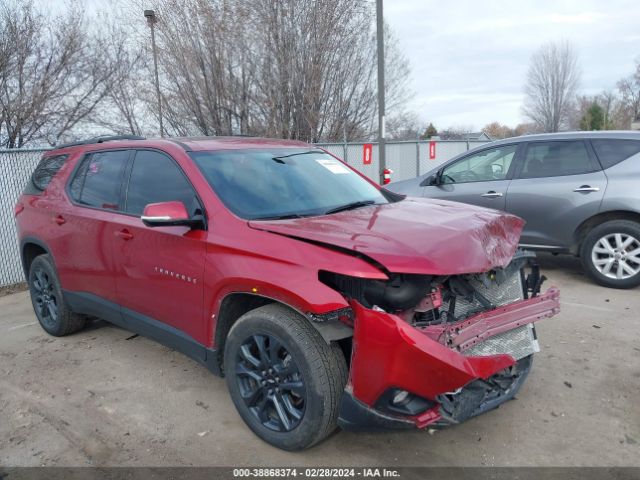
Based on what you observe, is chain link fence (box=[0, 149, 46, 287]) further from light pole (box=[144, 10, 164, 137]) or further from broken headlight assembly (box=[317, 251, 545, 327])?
broken headlight assembly (box=[317, 251, 545, 327])

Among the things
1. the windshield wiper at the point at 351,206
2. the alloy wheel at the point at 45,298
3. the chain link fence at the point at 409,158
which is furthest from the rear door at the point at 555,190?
the chain link fence at the point at 409,158

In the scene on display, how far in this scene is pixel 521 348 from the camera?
9.83ft

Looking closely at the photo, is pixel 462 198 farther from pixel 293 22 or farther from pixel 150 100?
pixel 150 100

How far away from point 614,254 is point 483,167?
6.15ft

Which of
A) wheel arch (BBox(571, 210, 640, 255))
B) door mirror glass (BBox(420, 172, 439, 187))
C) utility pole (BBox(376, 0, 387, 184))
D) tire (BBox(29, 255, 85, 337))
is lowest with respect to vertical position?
tire (BBox(29, 255, 85, 337))

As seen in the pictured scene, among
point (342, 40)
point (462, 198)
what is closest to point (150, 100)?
point (342, 40)

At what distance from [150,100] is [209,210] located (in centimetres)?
1056

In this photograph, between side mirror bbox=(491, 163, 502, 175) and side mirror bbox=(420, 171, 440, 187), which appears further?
side mirror bbox=(420, 171, 440, 187)

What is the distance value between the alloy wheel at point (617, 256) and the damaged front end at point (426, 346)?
3.22m

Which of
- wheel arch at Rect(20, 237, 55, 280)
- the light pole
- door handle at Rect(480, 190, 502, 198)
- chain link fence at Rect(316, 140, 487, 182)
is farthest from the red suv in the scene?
chain link fence at Rect(316, 140, 487, 182)

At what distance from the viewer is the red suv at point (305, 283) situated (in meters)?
2.51

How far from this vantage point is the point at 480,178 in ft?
21.9

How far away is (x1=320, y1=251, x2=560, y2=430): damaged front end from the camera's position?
2377mm

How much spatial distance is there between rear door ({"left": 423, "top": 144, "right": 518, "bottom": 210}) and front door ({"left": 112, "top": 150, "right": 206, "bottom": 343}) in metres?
4.17
